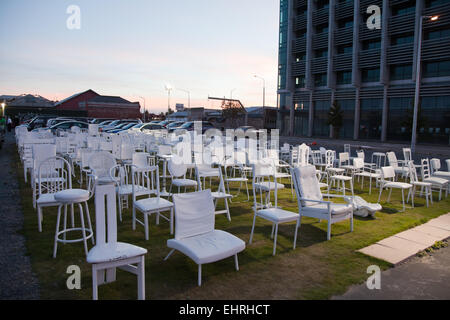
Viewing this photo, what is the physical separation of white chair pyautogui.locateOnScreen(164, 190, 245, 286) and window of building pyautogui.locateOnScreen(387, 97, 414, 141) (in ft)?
104

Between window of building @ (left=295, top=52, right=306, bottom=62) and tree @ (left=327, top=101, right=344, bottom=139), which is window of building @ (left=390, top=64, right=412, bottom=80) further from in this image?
window of building @ (left=295, top=52, right=306, bottom=62)

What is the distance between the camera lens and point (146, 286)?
390cm

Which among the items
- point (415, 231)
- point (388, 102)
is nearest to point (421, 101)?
point (388, 102)

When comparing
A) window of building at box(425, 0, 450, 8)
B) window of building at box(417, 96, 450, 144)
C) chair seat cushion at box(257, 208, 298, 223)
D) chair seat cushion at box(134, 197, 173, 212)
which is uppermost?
window of building at box(425, 0, 450, 8)

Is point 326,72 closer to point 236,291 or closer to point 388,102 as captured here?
point 388,102

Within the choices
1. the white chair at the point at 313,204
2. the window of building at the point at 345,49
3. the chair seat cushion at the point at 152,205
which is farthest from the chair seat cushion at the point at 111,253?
the window of building at the point at 345,49

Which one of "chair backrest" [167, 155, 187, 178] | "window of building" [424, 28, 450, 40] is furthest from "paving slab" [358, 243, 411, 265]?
"window of building" [424, 28, 450, 40]

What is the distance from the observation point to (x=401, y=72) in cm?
3306

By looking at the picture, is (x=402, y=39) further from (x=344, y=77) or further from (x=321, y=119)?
(x=321, y=119)

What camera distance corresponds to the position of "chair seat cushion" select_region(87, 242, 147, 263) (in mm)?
3182

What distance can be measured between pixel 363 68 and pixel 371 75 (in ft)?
3.79

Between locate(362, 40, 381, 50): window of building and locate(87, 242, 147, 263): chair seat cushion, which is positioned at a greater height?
locate(362, 40, 381, 50): window of building

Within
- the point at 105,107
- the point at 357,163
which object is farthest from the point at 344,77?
the point at 105,107
